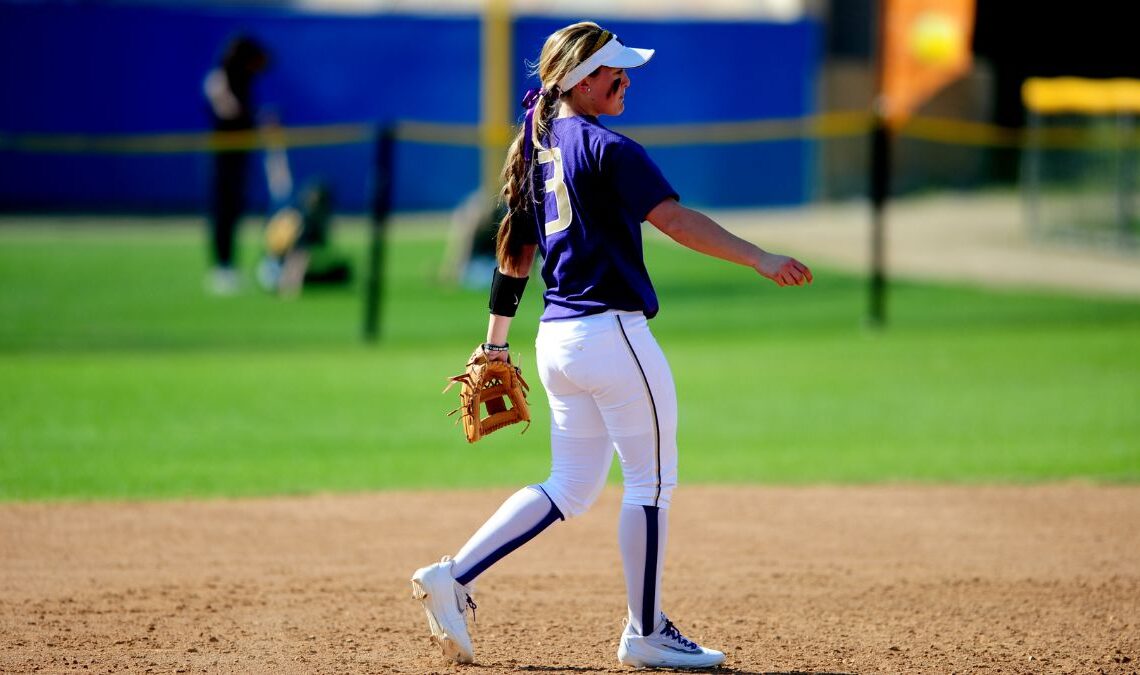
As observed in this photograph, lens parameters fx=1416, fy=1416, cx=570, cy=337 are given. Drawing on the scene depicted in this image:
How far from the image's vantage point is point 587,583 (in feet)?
18.7

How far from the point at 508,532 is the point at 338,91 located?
21896 mm

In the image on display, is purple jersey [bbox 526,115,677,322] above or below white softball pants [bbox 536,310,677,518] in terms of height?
above

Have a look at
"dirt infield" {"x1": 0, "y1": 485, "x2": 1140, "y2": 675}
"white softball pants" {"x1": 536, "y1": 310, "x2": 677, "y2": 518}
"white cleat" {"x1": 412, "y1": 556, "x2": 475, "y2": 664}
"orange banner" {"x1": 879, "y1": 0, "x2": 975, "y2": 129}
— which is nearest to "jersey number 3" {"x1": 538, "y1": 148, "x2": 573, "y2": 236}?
"white softball pants" {"x1": 536, "y1": 310, "x2": 677, "y2": 518}

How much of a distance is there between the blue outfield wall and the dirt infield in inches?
700

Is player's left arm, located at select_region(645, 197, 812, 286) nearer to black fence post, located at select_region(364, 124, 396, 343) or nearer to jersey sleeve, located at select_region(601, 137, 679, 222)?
jersey sleeve, located at select_region(601, 137, 679, 222)

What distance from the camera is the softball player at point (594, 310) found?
4.16 meters

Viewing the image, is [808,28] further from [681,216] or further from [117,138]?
[681,216]

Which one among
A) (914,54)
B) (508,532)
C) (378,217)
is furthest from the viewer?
(914,54)

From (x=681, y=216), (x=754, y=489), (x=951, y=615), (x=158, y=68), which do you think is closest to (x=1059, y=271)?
(x=754, y=489)

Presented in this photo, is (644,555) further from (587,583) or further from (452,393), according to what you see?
(452,393)

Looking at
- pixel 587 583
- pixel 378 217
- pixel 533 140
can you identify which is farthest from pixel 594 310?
pixel 378 217

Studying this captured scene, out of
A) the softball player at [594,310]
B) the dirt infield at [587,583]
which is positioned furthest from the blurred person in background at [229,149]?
the softball player at [594,310]

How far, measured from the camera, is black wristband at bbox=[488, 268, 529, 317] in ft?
15.1

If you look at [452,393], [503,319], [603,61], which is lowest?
[452,393]
